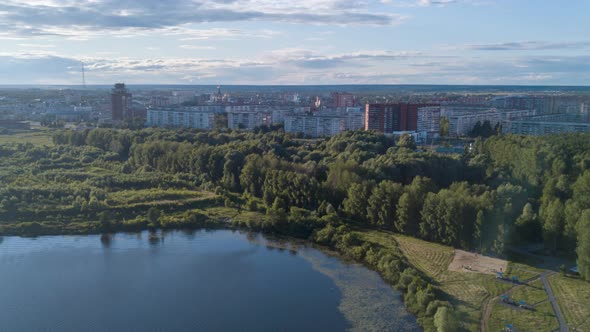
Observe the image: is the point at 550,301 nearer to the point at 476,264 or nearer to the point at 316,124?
the point at 476,264

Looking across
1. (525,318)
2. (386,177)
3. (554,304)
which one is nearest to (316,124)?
(386,177)

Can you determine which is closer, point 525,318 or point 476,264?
point 525,318

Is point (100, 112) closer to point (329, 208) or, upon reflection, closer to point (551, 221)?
point (329, 208)

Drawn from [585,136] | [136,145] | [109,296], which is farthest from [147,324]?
[585,136]

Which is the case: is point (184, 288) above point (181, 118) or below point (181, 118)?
below

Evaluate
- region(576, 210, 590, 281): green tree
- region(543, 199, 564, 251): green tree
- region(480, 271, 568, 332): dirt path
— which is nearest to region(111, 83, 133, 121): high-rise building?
region(543, 199, 564, 251): green tree

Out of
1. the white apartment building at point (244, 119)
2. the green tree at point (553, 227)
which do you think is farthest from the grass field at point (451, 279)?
the white apartment building at point (244, 119)

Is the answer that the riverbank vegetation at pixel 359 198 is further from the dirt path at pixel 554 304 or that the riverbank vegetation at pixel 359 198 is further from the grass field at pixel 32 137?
the grass field at pixel 32 137
